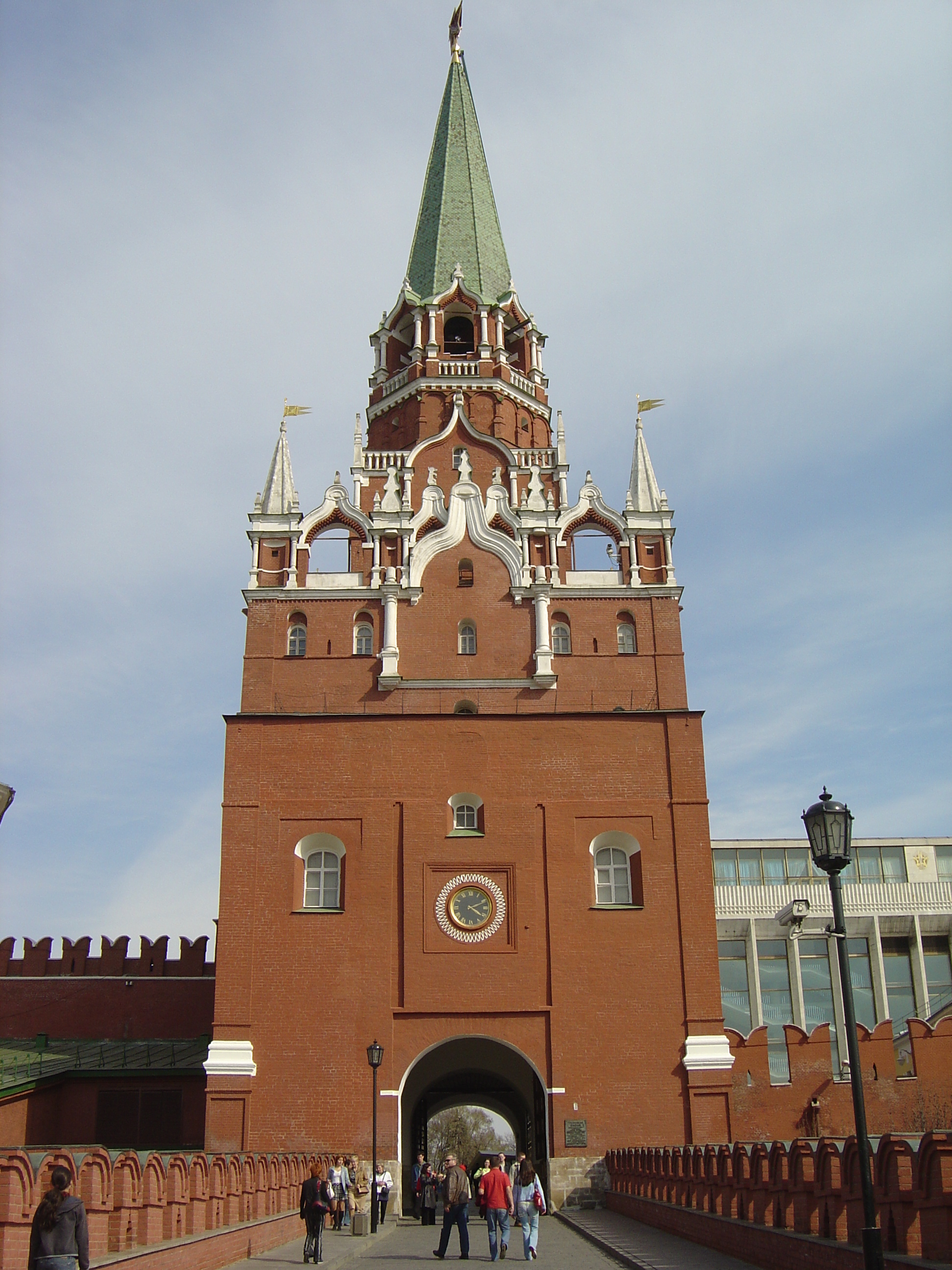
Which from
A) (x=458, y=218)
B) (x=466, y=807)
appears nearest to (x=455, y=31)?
(x=458, y=218)

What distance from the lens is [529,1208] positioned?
55.9 feet

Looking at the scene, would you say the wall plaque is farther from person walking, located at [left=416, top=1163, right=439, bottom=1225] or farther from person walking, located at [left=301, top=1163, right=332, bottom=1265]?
person walking, located at [left=301, top=1163, right=332, bottom=1265]

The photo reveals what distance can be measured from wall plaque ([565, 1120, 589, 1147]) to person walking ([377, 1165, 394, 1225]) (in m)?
3.80

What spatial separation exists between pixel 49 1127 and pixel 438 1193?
365 inches

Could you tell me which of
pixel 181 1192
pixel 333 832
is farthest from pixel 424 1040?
pixel 181 1192

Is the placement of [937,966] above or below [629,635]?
below

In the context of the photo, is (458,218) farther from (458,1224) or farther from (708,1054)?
(458,1224)

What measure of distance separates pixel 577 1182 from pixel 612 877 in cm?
655

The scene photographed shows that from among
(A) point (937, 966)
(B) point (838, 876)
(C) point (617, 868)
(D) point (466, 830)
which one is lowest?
(B) point (838, 876)

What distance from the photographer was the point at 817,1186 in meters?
13.0

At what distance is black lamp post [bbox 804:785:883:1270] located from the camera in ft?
34.7

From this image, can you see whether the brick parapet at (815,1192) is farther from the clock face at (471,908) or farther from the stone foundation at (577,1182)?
the clock face at (471,908)

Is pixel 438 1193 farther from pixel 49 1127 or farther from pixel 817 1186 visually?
pixel 817 1186

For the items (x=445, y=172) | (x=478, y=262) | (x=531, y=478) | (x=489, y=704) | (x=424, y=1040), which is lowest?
(x=424, y=1040)
